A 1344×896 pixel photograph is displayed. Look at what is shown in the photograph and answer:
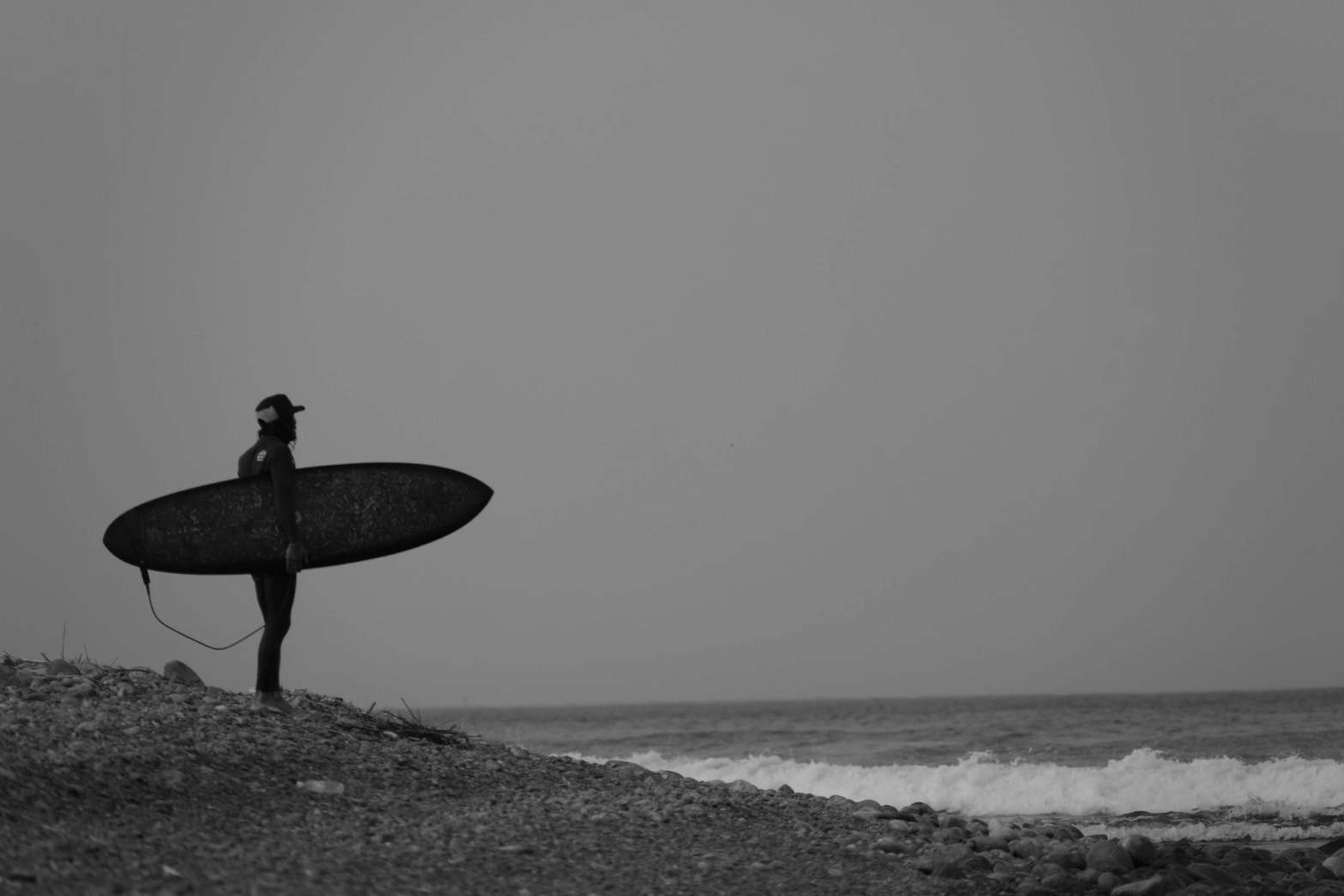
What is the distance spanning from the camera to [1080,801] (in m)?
15.3

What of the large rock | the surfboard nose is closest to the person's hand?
the surfboard nose

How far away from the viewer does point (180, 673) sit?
29.4 feet

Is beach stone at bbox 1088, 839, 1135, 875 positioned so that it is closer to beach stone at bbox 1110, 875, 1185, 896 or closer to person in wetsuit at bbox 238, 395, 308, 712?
beach stone at bbox 1110, 875, 1185, 896

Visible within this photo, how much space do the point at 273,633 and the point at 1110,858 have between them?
Answer: 213 inches

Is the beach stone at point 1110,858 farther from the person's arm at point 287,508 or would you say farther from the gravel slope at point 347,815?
the person's arm at point 287,508

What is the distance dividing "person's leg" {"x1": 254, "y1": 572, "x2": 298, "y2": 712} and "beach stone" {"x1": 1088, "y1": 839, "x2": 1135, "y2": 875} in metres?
5.23

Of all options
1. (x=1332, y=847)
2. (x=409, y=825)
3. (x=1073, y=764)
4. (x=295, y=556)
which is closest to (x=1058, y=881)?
(x=409, y=825)

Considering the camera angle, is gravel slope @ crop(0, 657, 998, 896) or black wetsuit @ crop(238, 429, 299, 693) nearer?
gravel slope @ crop(0, 657, 998, 896)

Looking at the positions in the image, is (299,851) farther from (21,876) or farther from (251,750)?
(251,750)

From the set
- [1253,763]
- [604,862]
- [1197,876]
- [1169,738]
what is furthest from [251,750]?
[1169,738]

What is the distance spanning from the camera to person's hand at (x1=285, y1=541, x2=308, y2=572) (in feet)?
24.6

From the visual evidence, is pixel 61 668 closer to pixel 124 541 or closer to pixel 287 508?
pixel 124 541

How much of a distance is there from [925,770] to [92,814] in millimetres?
14490

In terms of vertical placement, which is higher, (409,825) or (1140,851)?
(409,825)
